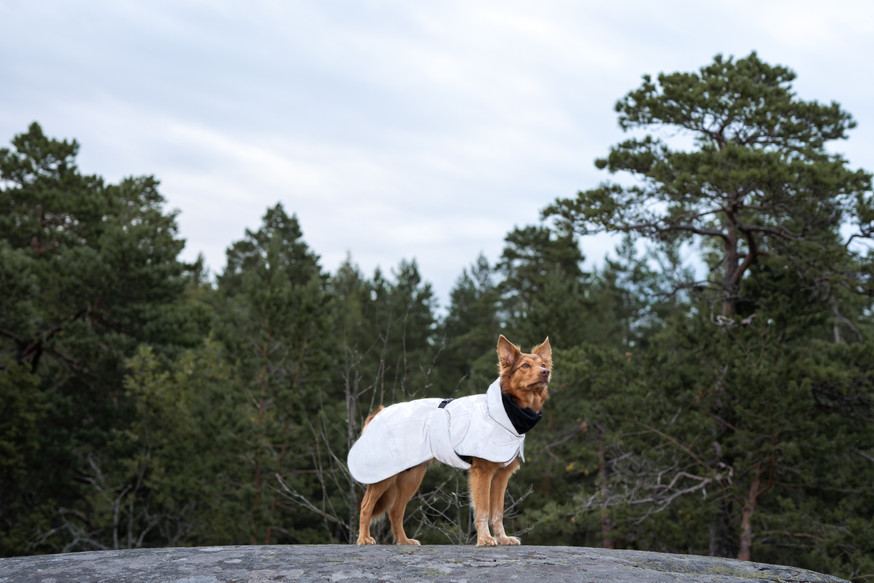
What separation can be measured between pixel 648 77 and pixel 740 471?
8.86 metres

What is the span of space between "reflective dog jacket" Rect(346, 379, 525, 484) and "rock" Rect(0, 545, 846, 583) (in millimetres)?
737

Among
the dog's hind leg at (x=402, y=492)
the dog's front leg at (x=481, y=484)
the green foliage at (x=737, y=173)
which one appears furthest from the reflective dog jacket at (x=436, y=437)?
the green foliage at (x=737, y=173)

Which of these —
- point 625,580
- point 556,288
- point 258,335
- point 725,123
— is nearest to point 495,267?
point 556,288

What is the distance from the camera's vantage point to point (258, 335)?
24.7 metres

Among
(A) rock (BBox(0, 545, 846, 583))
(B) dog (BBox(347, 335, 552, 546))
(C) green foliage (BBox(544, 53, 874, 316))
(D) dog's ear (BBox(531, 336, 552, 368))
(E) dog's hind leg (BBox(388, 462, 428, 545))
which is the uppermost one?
(C) green foliage (BBox(544, 53, 874, 316))

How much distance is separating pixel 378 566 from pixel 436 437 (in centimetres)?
158

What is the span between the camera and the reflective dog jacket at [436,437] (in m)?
6.26

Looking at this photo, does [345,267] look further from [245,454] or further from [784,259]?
[784,259]

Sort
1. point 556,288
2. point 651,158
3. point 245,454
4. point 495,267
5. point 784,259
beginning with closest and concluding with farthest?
point 784,259, point 651,158, point 245,454, point 556,288, point 495,267

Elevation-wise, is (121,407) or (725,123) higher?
(725,123)

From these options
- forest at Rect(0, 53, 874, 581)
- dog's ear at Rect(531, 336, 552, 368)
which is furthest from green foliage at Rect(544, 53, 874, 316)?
dog's ear at Rect(531, 336, 552, 368)

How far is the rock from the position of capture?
15.7ft

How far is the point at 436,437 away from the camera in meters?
6.45

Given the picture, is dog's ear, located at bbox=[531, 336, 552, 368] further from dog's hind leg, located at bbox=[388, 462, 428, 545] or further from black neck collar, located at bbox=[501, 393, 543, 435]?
dog's hind leg, located at bbox=[388, 462, 428, 545]
